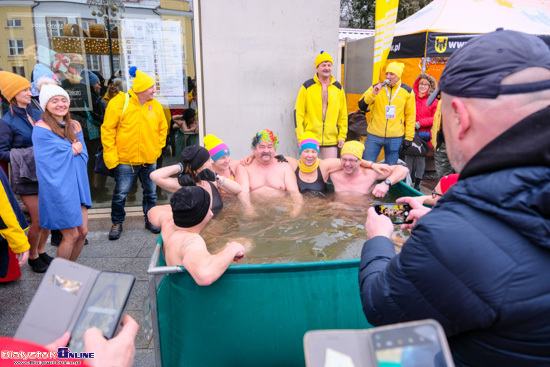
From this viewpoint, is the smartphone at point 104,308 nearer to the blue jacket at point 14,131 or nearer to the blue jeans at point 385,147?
the blue jacket at point 14,131

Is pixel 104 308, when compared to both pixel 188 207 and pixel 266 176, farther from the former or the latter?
pixel 266 176

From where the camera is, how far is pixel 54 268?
1182 millimetres

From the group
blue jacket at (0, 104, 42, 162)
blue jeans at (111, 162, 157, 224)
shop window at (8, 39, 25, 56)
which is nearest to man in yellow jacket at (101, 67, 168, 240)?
blue jeans at (111, 162, 157, 224)

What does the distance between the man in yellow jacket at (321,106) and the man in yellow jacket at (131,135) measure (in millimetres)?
1956

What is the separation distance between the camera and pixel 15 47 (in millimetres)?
5324

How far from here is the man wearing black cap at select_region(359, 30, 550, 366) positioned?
921 millimetres

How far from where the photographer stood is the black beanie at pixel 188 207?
2539 mm

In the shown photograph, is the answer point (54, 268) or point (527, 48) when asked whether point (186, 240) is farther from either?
point (527, 48)

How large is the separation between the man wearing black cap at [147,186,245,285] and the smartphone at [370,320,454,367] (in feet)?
4.85

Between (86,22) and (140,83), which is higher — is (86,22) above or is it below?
above

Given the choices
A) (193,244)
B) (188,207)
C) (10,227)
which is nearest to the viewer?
(193,244)

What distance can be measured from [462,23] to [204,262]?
26.6 feet

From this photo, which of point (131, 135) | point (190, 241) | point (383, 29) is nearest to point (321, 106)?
point (383, 29)

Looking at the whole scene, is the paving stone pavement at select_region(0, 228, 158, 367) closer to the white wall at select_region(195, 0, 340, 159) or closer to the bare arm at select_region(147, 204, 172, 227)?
the bare arm at select_region(147, 204, 172, 227)
